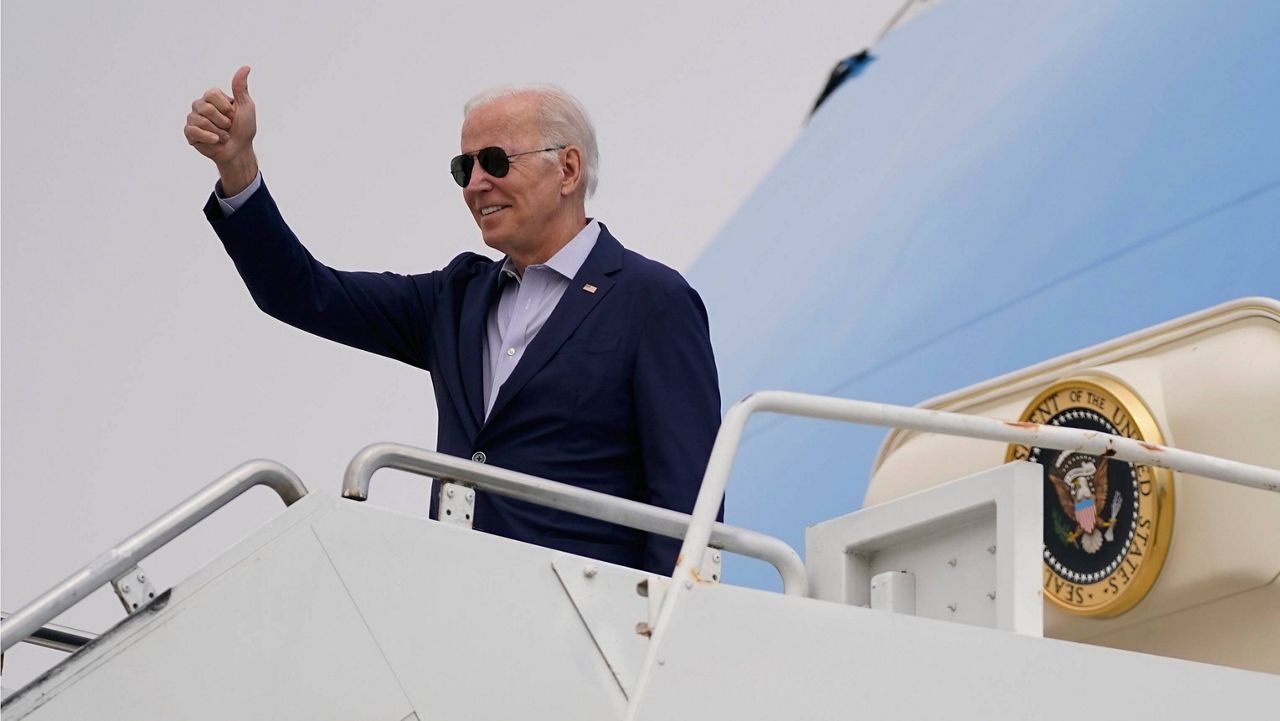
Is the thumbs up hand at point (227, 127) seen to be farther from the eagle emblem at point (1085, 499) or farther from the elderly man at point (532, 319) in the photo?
the eagle emblem at point (1085, 499)

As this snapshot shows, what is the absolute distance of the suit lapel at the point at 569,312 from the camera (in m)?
4.15

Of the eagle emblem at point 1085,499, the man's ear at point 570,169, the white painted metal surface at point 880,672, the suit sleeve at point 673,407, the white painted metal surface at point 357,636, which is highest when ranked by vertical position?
the man's ear at point 570,169

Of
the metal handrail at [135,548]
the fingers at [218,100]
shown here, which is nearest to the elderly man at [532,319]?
the fingers at [218,100]

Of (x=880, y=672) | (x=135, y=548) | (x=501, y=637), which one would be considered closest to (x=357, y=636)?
(x=501, y=637)

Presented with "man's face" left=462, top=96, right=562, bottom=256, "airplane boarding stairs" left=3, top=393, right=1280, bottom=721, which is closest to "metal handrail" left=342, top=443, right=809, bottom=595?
"airplane boarding stairs" left=3, top=393, right=1280, bottom=721

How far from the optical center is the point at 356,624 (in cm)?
324

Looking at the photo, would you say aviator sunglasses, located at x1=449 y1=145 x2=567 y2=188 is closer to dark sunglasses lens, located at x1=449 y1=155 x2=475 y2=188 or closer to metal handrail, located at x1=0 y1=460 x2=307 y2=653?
dark sunglasses lens, located at x1=449 y1=155 x2=475 y2=188

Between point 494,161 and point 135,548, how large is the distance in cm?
159

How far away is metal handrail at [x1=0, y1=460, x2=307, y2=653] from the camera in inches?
122

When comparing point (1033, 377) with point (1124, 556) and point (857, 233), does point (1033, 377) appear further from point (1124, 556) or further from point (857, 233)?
point (857, 233)

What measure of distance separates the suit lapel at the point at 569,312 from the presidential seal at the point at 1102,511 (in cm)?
145

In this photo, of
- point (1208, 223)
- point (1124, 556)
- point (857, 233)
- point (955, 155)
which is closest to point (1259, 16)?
point (1208, 223)

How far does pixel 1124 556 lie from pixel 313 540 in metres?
2.60

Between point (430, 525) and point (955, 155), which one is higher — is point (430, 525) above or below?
below
